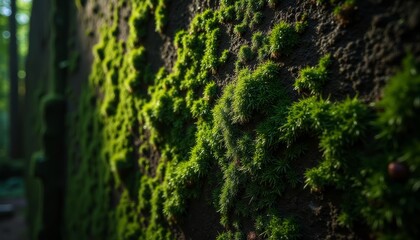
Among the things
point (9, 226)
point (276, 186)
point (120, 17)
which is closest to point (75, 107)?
point (120, 17)

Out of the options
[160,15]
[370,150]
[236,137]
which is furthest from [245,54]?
[160,15]

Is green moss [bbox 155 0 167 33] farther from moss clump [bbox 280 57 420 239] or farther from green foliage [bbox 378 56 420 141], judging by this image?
green foliage [bbox 378 56 420 141]

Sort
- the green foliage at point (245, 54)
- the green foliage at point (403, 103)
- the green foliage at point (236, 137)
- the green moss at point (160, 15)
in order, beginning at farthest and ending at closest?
the green moss at point (160, 15) < the green foliage at point (245, 54) < the green foliage at point (236, 137) < the green foliage at point (403, 103)

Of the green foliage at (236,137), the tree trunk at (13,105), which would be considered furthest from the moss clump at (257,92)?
the tree trunk at (13,105)

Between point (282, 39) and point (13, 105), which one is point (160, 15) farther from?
point (13, 105)

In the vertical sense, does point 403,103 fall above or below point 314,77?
below

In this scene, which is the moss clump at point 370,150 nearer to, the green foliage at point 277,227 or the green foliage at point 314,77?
the green foliage at point 314,77

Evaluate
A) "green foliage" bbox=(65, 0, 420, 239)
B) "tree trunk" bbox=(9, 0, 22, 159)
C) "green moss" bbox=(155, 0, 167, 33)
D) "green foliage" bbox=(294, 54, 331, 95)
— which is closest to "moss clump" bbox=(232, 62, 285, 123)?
"green foliage" bbox=(65, 0, 420, 239)

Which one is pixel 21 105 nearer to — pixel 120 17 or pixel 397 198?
pixel 120 17
